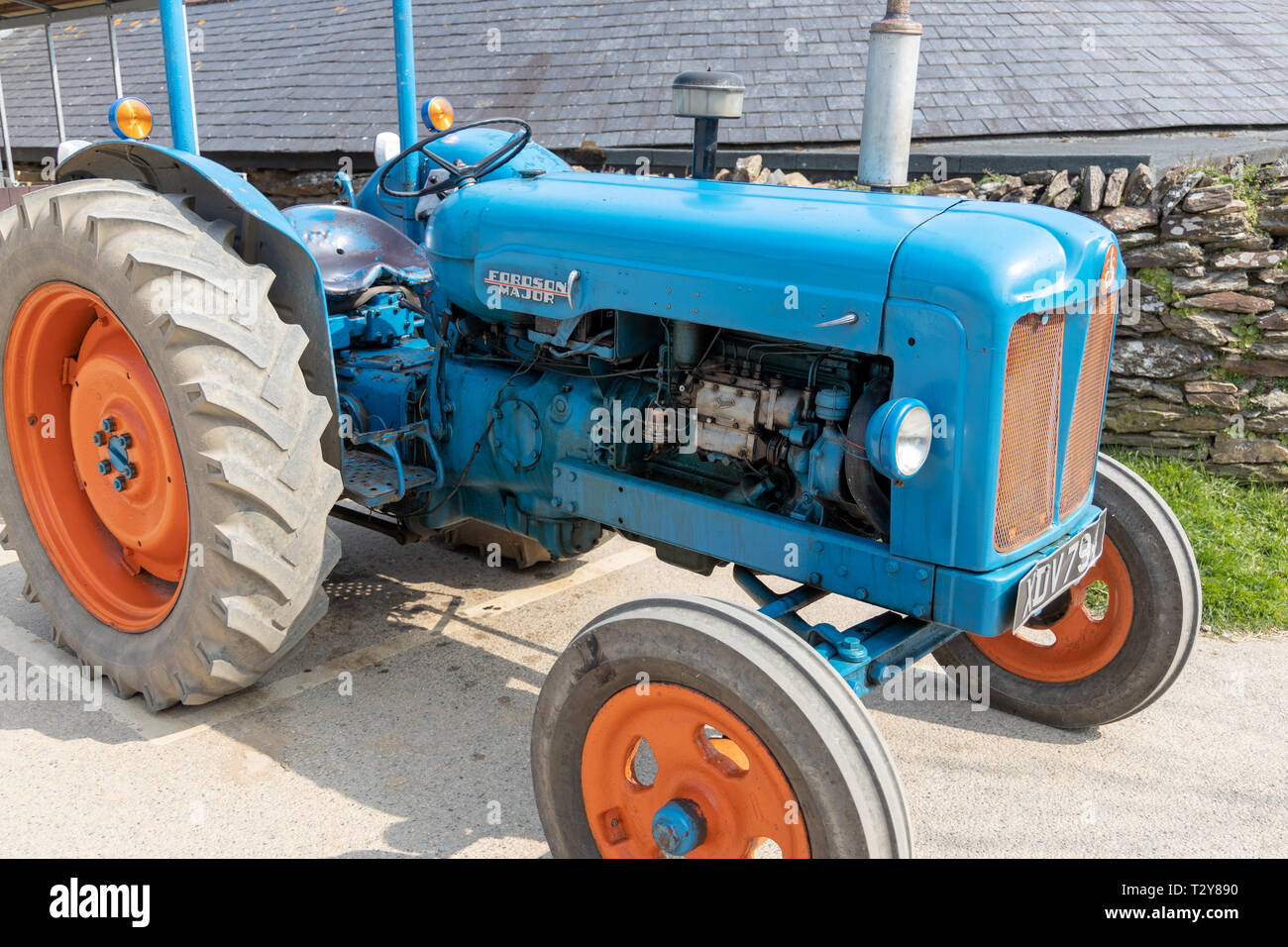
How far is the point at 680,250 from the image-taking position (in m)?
2.63

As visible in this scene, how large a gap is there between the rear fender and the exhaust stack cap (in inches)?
45.6

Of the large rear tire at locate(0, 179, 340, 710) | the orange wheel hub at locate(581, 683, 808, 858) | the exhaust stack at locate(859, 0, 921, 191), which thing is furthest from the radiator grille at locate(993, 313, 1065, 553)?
the exhaust stack at locate(859, 0, 921, 191)

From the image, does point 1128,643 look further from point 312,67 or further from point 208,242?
point 312,67

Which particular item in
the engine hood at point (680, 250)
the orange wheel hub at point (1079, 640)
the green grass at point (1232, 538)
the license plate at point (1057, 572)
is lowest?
the green grass at point (1232, 538)

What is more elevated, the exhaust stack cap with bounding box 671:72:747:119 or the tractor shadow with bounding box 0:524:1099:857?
the exhaust stack cap with bounding box 671:72:747:119

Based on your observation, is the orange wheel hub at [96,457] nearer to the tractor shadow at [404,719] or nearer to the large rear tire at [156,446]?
the large rear tire at [156,446]

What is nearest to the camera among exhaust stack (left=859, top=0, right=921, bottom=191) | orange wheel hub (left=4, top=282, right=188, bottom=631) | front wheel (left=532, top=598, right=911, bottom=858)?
front wheel (left=532, top=598, right=911, bottom=858)

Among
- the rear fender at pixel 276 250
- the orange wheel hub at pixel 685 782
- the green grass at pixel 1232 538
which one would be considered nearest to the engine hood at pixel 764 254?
the rear fender at pixel 276 250

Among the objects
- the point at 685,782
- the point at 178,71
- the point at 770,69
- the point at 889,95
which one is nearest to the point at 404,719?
the point at 685,782

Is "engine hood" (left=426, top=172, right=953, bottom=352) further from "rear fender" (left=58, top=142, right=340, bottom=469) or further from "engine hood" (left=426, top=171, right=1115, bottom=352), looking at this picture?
"rear fender" (left=58, top=142, right=340, bottom=469)

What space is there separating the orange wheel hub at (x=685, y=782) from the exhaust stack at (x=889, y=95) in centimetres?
Answer: 395

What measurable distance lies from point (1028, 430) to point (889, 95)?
3.43m

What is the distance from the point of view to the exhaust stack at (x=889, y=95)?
5.21m

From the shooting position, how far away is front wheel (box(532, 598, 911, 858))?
2047mm
